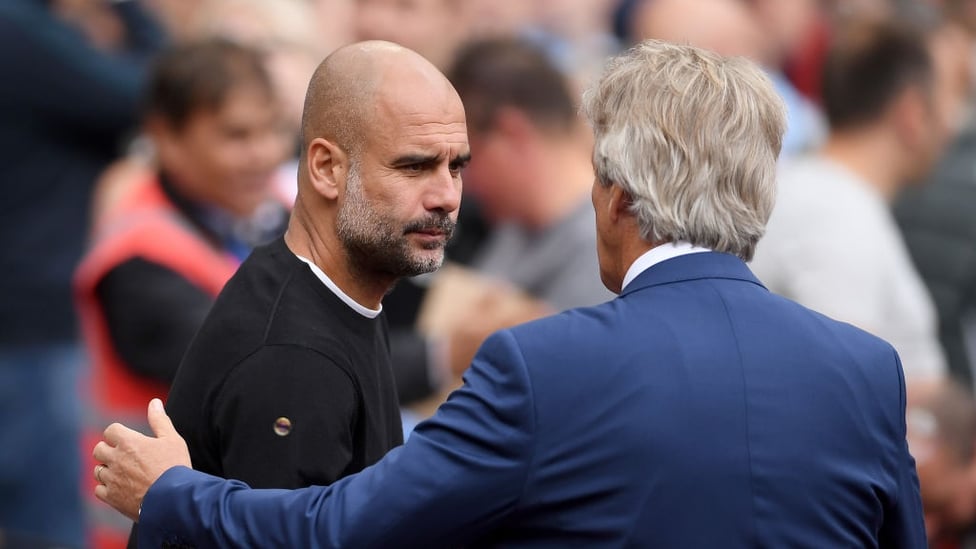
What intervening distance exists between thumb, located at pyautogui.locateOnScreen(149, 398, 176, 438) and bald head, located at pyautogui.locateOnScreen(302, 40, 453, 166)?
53cm

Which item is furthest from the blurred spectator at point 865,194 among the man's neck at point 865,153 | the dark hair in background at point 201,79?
the dark hair in background at point 201,79

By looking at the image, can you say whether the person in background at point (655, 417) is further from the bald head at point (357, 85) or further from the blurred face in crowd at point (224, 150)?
the blurred face in crowd at point (224, 150)

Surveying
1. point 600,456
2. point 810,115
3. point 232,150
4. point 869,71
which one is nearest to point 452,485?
point 600,456

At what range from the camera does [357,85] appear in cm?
267

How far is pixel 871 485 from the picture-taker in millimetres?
2471

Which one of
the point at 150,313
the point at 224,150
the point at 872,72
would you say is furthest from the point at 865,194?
the point at 150,313

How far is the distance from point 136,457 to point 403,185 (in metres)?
0.63

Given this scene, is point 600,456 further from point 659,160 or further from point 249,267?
point 249,267

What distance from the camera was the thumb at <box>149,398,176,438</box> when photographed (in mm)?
Answer: 2582

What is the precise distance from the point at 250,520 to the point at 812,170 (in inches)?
125

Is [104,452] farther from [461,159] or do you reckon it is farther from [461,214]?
[461,214]

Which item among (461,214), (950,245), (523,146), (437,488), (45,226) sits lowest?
(950,245)

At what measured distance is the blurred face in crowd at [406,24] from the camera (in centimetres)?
611

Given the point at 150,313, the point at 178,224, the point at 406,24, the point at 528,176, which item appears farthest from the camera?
the point at 406,24
